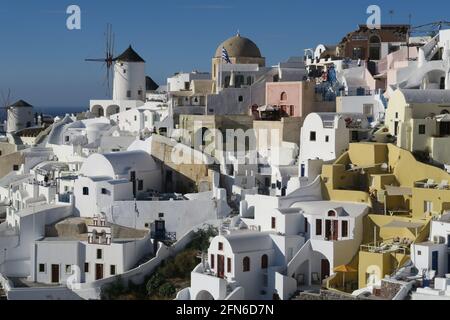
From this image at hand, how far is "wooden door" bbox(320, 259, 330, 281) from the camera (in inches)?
1136

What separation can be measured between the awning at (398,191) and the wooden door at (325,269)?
3074mm

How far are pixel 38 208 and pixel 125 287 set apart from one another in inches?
235

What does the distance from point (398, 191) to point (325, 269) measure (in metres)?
3.59

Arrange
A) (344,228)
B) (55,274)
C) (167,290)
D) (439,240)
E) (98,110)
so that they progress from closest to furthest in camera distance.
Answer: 1. (439,240)
2. (344,228)
3. (167,290)
4. (55,274)
5. (98,110)

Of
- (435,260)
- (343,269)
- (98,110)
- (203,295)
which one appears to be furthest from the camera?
(98,110)

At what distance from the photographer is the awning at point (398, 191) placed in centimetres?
2984

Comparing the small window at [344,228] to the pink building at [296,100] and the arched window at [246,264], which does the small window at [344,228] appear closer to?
the arched window at [246,264]

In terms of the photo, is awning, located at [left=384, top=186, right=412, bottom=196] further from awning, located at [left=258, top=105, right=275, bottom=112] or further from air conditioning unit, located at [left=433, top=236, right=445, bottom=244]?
awning, located at [left=258, top=105, right=275, bottom=112]

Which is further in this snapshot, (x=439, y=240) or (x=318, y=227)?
(x=318, y=227)

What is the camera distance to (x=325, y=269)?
95.0 ft

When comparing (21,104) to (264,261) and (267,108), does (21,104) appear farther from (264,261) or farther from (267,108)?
(264,261)

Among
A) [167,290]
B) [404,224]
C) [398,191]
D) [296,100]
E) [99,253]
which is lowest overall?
[167,290]

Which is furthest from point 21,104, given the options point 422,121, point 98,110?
point 422,121

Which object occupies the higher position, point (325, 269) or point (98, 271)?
point (325, 269)
